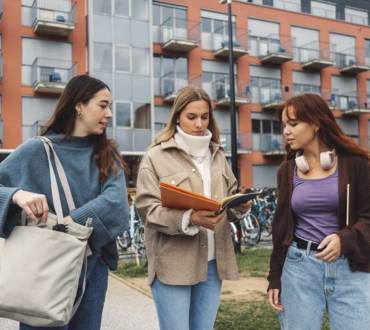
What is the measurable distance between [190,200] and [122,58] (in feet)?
80.0

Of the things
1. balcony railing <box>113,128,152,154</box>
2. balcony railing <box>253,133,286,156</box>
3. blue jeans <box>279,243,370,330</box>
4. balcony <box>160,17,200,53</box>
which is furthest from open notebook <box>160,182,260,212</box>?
balcony railing <box>253,133,286,156</box>

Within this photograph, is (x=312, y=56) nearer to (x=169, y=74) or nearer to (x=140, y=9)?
(x=169, y=74)

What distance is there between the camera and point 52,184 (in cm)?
225

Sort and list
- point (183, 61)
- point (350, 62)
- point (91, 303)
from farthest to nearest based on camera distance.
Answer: point (350, 62) → point (183, 61) → point (91, 303)

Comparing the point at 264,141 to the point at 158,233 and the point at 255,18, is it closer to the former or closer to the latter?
the point at 255,18

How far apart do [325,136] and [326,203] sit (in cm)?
34

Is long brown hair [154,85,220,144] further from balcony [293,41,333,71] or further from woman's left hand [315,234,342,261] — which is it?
balcony [293,41,333,71]

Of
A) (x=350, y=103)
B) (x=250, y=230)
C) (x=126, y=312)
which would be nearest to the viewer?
(x=126, y=312)

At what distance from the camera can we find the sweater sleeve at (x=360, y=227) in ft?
7.48

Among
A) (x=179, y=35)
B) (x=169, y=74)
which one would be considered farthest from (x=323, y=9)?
(x=169, y=74)

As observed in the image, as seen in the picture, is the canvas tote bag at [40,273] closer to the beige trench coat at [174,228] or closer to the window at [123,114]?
the beige trench coat at [174,228]

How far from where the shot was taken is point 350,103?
110 feet

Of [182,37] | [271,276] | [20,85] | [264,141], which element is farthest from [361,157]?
[264,141]

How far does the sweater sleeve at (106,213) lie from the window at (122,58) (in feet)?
78.7
